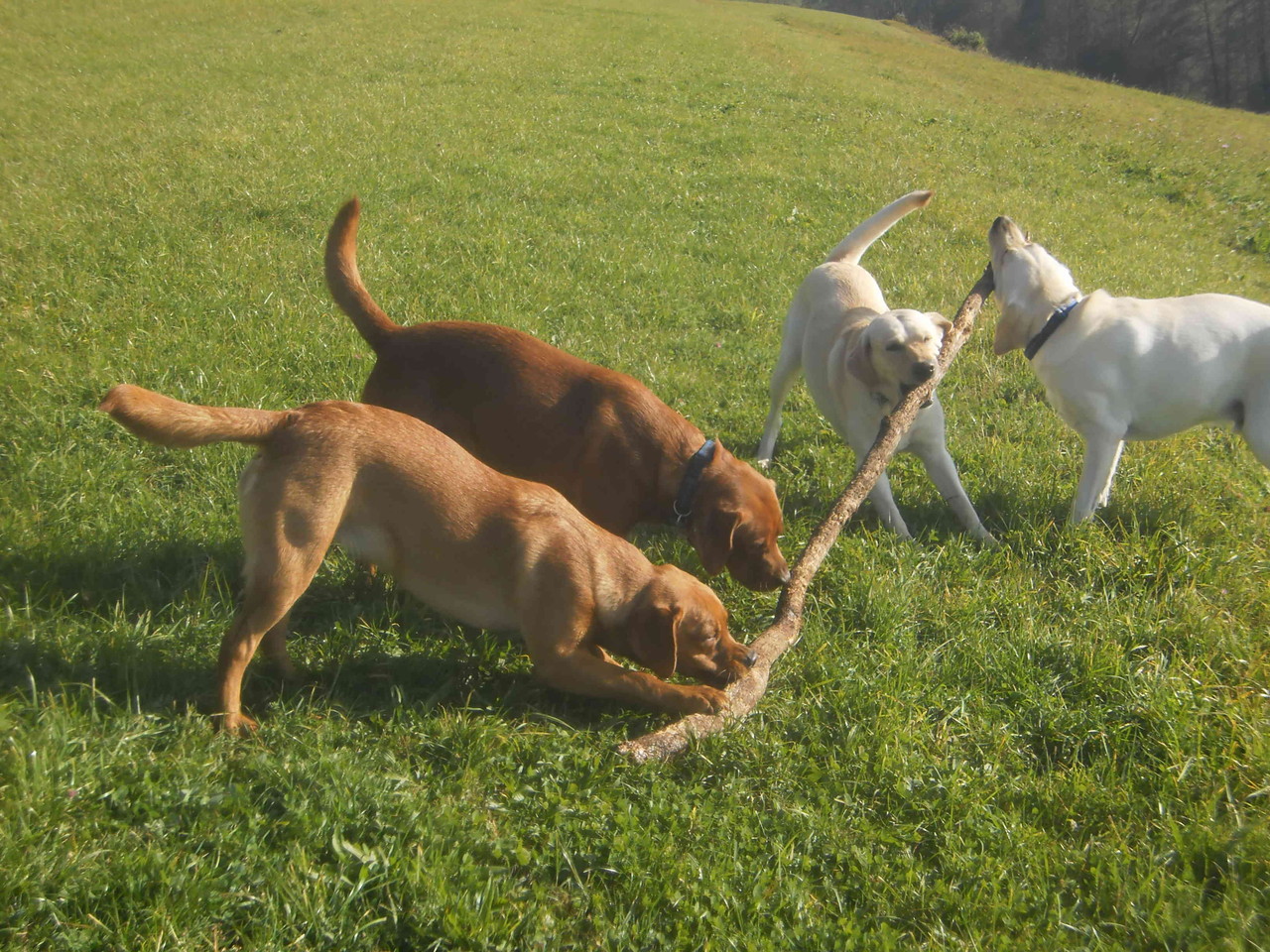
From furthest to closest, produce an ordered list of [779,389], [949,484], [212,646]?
[779,389] → [949,484] → [212,646]

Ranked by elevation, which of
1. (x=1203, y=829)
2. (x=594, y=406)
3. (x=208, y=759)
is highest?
(x=594, y=406)

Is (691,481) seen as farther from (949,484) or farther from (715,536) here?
(949,484)

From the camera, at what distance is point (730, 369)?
22.9 feet

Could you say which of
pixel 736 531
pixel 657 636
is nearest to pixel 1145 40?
pixel 736 531

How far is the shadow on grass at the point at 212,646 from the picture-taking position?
328 cm

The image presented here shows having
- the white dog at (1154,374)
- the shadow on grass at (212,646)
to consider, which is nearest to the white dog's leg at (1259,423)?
the white dog at (1154,374)

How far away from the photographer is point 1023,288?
5.59 metres

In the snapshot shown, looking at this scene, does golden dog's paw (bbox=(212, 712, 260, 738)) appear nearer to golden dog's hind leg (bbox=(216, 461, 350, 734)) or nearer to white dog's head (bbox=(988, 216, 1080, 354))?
golden dog's hind leg (bbox=(216, 461, 350, 734))

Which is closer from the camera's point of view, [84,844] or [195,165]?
[84,844]

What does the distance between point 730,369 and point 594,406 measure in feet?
8.82

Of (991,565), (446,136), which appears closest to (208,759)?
(991,565)

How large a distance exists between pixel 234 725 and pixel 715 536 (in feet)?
6.78

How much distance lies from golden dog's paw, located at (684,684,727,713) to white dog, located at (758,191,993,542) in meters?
1.93

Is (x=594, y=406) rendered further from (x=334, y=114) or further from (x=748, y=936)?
(x=334, y=114)
